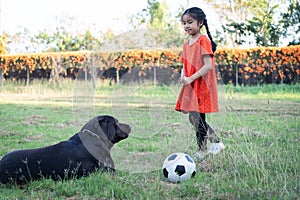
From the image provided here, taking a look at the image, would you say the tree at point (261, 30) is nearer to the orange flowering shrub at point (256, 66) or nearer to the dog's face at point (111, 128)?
the orange flowering shrub at point (256, 66)

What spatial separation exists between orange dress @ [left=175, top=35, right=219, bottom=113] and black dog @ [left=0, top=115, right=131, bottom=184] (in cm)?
87

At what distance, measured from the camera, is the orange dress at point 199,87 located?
4496 millimetres

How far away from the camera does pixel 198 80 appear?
455 centimetres

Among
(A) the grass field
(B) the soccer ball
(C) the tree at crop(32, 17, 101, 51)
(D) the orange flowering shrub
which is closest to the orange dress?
(A) the grass field

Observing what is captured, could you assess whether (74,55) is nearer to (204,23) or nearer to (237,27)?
(237,27)

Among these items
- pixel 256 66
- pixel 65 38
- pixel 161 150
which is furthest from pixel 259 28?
pixel 161 150

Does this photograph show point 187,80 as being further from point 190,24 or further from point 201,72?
point 190,24

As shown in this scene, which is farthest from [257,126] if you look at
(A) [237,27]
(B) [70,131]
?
(A) [237,27]

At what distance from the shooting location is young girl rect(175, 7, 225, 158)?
447 centimetres

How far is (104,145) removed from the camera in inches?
167

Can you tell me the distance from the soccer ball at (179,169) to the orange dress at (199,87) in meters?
0.91

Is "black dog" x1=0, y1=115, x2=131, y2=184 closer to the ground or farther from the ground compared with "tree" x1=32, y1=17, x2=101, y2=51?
closer to the ground

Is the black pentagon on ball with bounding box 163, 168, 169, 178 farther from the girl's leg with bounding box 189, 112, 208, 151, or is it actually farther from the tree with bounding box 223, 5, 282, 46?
the tree with bounding box 223, 5, 282, 46

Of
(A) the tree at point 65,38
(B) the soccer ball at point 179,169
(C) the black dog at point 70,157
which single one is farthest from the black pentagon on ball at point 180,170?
(A) the tree at point 65,38
